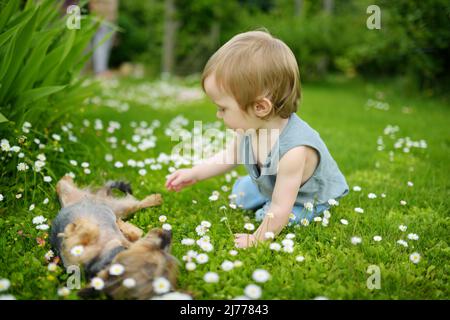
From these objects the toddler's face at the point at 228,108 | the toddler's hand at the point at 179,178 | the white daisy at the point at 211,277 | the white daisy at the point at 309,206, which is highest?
the toddler's face at the point at 228,108

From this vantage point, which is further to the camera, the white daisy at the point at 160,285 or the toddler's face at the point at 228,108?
the toddler's face at the point at 228,108

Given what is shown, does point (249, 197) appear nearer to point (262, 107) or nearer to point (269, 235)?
point (269, 235)

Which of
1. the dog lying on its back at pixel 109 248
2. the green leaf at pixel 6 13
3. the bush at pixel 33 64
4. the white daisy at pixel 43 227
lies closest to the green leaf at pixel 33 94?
the bush at pixel 33 64

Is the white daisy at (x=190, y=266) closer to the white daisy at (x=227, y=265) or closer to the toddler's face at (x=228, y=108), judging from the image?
the white daisy at (x=227, y=265)

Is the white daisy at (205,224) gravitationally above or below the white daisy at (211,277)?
above

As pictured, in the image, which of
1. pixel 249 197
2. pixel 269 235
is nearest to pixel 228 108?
pixel 269 235

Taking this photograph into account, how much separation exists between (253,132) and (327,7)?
12.2 metres

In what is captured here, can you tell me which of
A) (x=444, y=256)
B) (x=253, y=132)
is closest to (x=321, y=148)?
(x=253, y=132)

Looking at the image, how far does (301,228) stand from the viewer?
2.53 meters

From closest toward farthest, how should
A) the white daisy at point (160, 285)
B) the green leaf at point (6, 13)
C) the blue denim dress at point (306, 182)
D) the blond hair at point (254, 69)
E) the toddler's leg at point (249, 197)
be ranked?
the white daisy at point (160, 285) < the blond hair at point (254, 69) < the blue denim dress at point (306, 182) < the green leaf at point (6, 13) < the toddler's leg at point (249, 197)

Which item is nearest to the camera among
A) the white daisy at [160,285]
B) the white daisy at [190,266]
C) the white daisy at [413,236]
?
the white daisy at [160,285]

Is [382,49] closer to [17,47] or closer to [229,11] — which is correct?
[229,11]

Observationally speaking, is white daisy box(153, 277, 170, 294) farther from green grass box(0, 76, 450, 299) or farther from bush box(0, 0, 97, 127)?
bush box(0, 0, 97, 127)

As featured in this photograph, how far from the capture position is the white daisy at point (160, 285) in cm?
175
